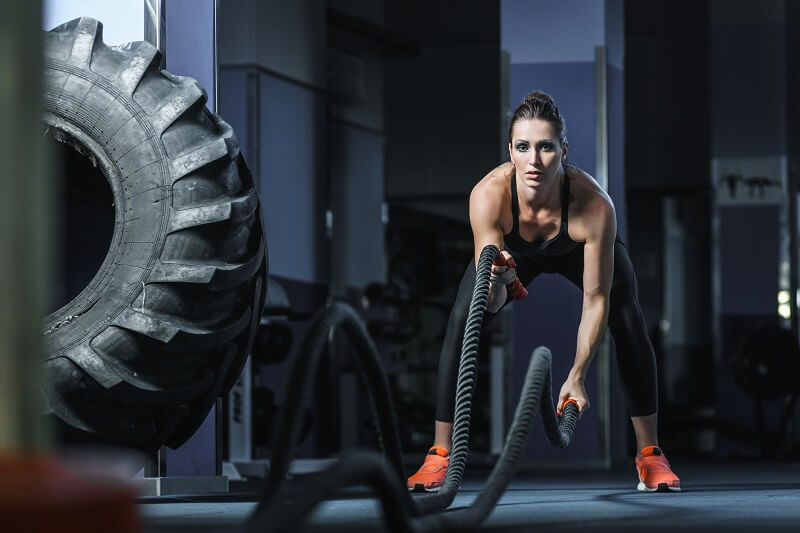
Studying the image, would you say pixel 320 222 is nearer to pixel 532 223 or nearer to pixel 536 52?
pixel 536 52

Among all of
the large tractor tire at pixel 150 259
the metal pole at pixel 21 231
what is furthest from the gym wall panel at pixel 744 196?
the metal pole at pixel 21 231

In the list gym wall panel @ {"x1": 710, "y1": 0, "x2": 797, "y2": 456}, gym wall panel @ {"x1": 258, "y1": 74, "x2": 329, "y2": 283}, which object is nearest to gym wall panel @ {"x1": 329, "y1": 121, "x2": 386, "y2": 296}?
gym wall panel @ {"x1": 258, "y1": 74, "x2": 329, "y2": 283}

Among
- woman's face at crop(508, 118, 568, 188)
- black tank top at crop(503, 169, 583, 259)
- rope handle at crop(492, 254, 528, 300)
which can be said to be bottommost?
rope handle at crop(492, 254, 528, 300)

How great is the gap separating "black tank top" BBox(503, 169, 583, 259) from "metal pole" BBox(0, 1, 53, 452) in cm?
219

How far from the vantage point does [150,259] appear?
A: 280 centimetres

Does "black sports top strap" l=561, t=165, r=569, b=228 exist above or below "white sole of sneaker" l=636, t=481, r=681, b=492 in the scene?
above

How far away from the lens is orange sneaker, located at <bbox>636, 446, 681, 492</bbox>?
10.1 ft

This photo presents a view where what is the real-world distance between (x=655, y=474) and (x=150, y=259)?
4.55ft

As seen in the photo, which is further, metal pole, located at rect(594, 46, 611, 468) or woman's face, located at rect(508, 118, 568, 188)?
metal pole, located at rect(594, 46, 611, 468)

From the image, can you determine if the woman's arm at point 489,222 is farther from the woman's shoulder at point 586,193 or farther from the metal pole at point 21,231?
the metal pole at point 21,231

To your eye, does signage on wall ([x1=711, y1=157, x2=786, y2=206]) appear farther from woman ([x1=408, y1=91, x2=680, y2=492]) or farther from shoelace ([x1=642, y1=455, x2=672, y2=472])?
shoelace ([x1=642, y1=455, x2=672, y2=472])

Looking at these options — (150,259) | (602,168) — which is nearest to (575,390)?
(150,259)

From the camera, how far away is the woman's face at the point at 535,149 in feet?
9.66

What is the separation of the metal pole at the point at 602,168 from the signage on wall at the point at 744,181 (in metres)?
3.56
